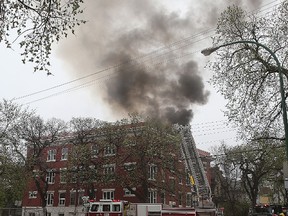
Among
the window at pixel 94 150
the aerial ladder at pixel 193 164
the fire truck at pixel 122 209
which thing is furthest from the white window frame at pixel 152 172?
the aerial ladder at pixel 193 164

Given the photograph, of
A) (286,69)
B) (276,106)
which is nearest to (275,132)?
(276,106)

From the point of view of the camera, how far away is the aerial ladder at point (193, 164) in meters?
26.8

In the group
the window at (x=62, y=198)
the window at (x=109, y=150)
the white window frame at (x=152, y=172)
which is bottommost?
the window at (x=62, y=198)

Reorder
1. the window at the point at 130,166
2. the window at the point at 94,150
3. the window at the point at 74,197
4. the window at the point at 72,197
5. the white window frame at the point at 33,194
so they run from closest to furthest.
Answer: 1. the window at the point at 130,166
2. the window at the point at 94,150
3. the window at the point at 74,197
4. the window at the point at 72,197
5. the white window frame at the point at 33,194

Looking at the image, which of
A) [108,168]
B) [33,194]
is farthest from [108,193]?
[33,194]

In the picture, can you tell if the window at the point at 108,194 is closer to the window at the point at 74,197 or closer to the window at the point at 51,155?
the window at the point at 74,197

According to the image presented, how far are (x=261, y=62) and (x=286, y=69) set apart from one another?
5.02 ft

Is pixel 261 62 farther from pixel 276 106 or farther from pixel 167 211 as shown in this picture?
pixel 167 211

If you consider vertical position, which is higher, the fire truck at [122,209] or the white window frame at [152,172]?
the white window frame at [152,172]

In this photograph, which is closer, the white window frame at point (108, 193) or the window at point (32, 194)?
the white window frame at point (108, 193)

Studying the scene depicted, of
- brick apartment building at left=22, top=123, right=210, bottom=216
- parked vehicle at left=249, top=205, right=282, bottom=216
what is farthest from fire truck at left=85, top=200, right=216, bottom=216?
parked vehicle at left=249, top=205, right=282, bottom=216

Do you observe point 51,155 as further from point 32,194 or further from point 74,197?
point 74,197

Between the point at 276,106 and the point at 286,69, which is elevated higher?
the point at 286,69

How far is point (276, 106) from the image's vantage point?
23.3 metres
